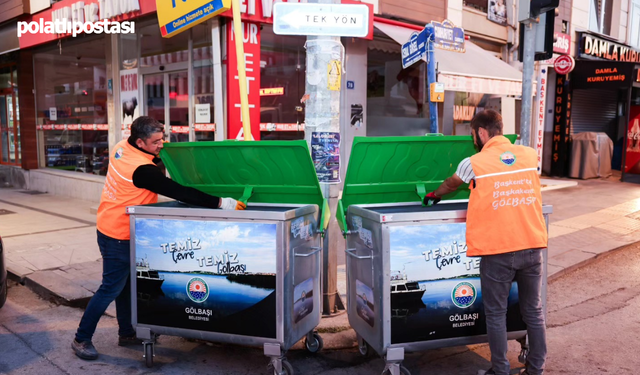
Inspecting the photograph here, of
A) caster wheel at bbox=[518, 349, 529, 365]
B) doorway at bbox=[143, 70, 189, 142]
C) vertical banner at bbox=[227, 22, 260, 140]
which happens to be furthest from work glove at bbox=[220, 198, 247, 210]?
doorway at bbox=[143, 70, 189, 142]

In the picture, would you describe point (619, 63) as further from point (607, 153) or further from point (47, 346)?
point (47, 346)

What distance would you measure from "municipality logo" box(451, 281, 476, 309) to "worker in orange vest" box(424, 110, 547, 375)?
0.16 meters

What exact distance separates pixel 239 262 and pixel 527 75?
4464 mm

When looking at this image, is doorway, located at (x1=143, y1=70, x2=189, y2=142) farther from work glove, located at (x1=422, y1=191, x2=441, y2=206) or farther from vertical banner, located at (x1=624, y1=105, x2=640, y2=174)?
vertical banner, located at (x1=624, y1=105, x2=640, y2=174)

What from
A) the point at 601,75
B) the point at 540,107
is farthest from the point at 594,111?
the point at 540,107

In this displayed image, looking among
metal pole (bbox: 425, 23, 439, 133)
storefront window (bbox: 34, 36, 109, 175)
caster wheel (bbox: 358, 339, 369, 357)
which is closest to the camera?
caster wheel (bbox: 358, 339, 369, 357)

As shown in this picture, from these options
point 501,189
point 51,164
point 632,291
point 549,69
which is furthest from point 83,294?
point 549,69

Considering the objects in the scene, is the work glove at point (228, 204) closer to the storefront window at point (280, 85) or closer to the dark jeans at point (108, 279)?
the dark jeans at point (108, 279)

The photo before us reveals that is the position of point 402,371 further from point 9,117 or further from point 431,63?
point 9,117

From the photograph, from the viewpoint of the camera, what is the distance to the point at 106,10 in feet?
31.3

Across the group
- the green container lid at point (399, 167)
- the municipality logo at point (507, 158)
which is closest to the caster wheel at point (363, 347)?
the green container lid at point (399, 167)

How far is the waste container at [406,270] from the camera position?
11.2 feet

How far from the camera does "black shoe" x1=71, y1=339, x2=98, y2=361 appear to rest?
13.0ft

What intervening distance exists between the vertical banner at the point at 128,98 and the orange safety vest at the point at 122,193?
655cm
